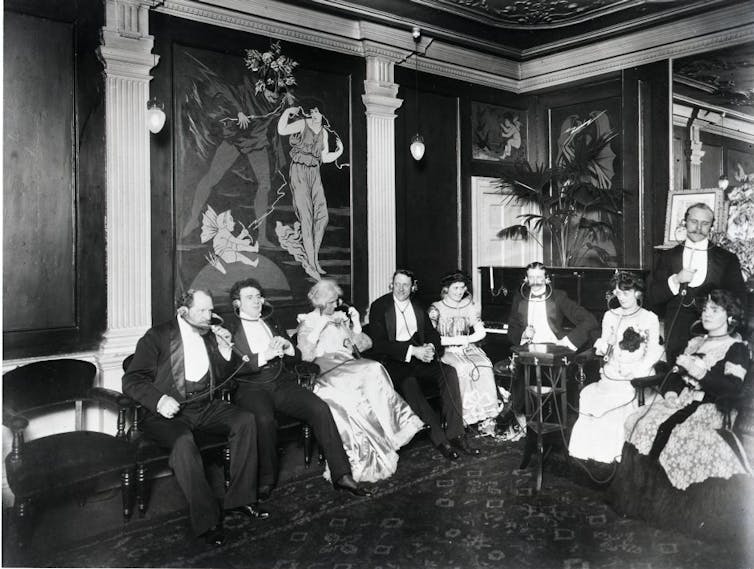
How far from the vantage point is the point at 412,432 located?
17.1 feet

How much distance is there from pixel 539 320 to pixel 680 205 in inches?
85.1

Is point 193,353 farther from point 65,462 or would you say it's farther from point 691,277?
point 691,277

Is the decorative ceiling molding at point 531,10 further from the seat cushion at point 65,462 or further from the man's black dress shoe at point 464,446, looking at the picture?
the seat cushion at point 65,462

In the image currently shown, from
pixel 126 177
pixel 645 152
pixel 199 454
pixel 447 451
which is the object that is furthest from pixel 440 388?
pixel 645 152

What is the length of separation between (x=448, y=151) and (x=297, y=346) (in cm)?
331

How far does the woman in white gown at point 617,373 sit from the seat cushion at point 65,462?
3.12 metres

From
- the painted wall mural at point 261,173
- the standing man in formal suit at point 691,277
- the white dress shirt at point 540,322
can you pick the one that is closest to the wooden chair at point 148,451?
the painted wall mural at point 261,173

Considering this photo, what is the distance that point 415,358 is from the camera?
5.68 meters

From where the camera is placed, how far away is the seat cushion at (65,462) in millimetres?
3553

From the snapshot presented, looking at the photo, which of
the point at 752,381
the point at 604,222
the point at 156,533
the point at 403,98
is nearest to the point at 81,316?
the point at 156,533

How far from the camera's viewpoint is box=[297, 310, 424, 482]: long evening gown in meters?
4.81

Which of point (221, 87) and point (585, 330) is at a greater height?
point (221, 87)

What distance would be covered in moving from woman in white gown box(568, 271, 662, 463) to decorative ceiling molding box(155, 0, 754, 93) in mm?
3131

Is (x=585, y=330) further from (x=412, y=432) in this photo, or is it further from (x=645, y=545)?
(x=645, y=545)
